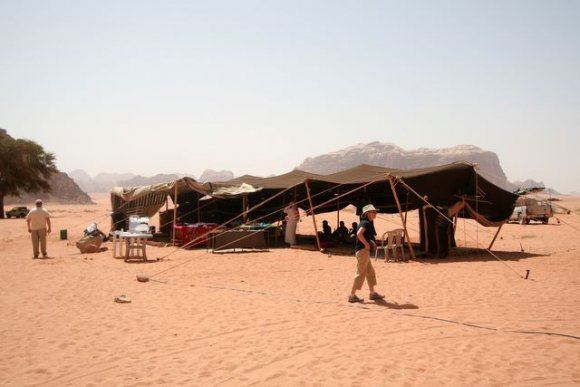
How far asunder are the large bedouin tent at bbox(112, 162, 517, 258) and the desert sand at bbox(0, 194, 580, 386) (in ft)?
8.41

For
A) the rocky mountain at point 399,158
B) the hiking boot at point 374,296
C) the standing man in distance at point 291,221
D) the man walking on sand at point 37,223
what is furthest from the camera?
the rocky mountain at point 399,158

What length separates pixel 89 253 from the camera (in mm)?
14188

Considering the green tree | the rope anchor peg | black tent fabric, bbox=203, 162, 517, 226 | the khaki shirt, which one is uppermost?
the green tree

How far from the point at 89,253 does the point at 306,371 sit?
38.3 ft

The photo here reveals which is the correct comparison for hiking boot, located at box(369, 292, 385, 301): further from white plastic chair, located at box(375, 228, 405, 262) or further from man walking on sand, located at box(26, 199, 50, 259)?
man walking on sand, located at box(26, 199, 50, 259)

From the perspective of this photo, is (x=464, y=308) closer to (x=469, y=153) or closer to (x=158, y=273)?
(x=158, y=273)

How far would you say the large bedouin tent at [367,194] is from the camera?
12680 mm

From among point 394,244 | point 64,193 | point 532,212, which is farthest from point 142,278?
point 64,193

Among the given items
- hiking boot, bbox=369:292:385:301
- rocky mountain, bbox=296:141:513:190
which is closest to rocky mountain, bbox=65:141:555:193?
rocky mountain, bbox=296:141:513:190

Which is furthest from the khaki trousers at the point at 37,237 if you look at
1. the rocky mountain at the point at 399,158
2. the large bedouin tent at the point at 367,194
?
the rocky mountain at the point at 399,158

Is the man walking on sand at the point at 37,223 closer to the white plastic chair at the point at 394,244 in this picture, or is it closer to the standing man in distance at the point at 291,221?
the standing man in distance at the point at 291,221

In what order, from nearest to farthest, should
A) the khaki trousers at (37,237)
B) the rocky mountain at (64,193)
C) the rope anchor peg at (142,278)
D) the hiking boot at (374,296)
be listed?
the hiking boot at (374,296) < the rope anchor peg at (142,278) < the khaki trousers at (37,237) < the rocky mountain at (64,193)

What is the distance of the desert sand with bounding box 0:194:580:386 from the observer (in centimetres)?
436

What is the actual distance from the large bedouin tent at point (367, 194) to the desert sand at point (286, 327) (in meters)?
2.56
